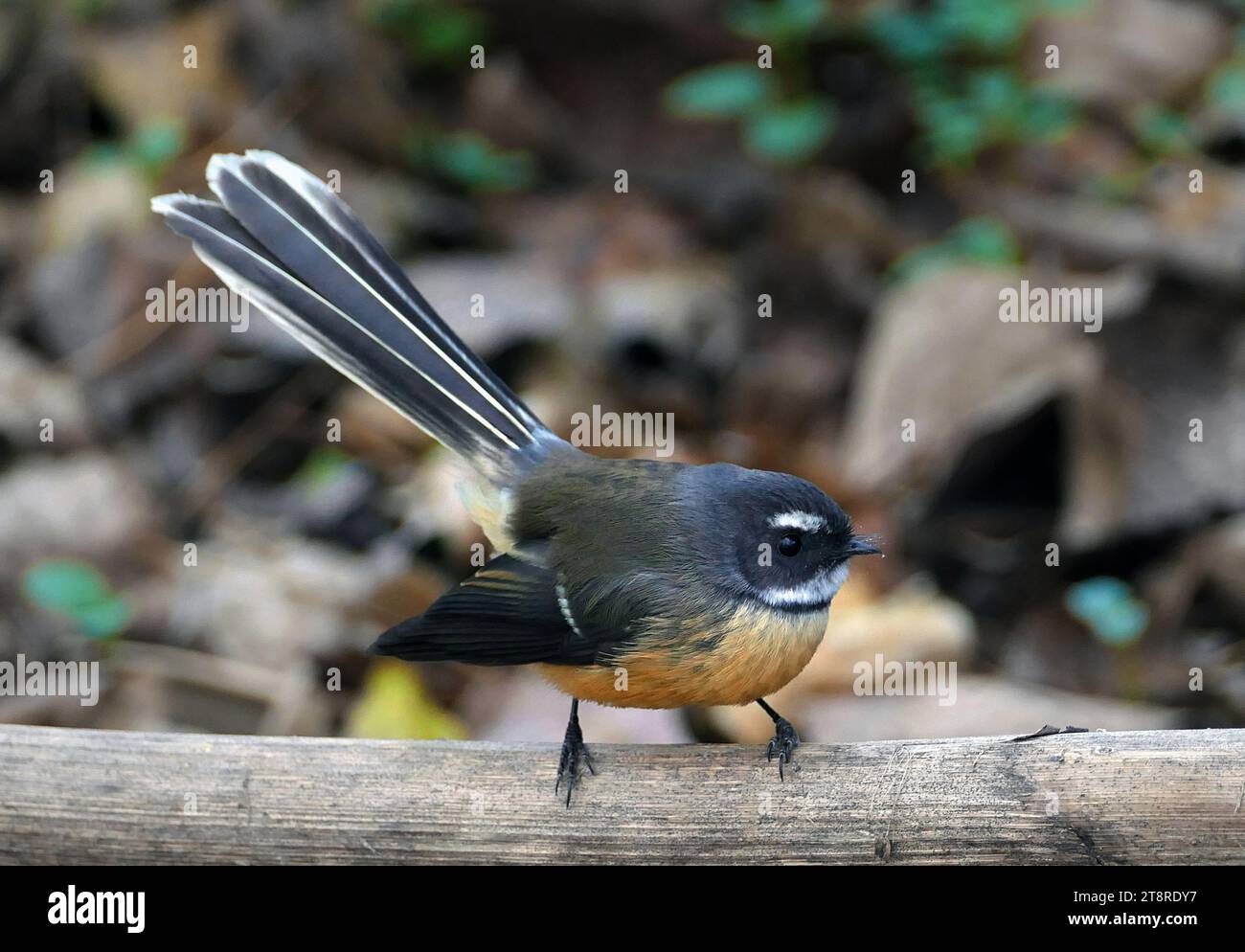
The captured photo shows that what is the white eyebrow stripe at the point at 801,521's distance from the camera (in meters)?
3.29

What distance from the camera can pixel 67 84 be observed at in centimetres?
865

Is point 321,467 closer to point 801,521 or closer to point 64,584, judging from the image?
point 64,584

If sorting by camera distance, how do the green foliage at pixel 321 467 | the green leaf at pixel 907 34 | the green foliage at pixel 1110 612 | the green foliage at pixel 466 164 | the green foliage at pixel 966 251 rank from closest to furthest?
the green foliage at pixel 1110 612 < the green foliage at pixel 321 467 < the green foliage at pixel 966 251 < the green leaf at pixel 907 34 < the green foliage at pixel 466 164

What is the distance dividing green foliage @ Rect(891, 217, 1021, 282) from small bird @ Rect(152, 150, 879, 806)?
Answer: 3504mm

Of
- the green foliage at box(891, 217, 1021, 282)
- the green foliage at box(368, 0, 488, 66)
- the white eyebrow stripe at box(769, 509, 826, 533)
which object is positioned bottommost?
the white eyebrow stripe at box(769, 509, 826, 533)

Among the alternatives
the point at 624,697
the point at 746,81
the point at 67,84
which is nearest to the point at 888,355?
the point at 746,81

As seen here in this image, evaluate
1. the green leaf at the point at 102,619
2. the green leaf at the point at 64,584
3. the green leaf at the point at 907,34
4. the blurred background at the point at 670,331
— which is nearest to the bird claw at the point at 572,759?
the blurred background at the point at 670,331

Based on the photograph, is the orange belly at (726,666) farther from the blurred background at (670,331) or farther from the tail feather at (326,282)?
the blurred background at (670,331)

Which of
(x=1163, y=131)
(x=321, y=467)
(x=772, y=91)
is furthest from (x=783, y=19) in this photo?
(x=321, y=467)

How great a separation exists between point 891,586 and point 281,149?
422cm

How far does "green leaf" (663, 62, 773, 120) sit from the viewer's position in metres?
7.64

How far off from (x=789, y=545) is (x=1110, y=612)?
81.8 inches

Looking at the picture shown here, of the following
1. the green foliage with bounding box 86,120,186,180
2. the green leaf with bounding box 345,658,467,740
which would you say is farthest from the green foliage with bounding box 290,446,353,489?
the green foliage with bounding box 86,120,186,180

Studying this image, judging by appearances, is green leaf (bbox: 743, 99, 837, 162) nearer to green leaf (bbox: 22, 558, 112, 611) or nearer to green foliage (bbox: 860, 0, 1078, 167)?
green foliage (bbox: 860, 0, 1078, 167)
